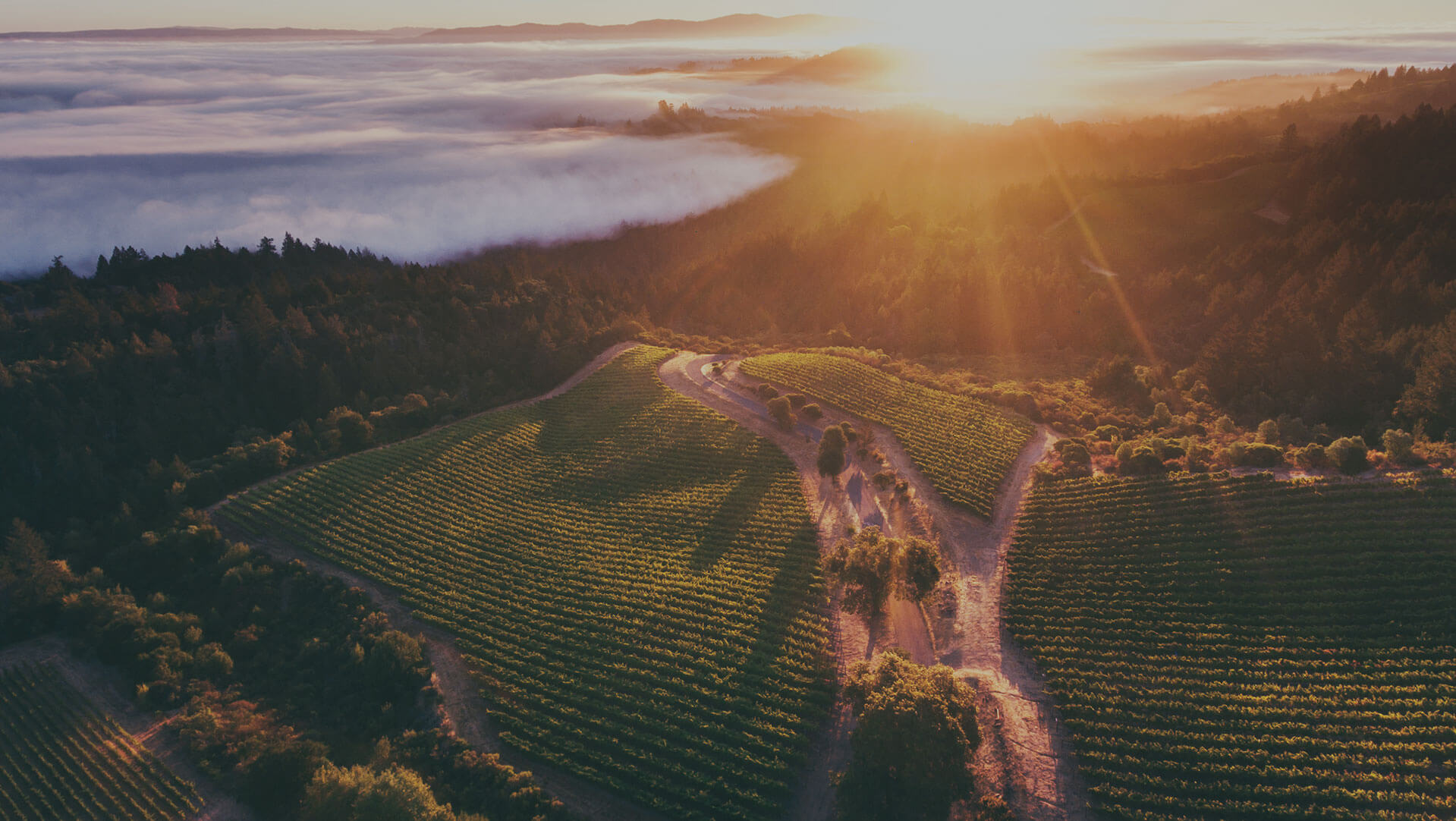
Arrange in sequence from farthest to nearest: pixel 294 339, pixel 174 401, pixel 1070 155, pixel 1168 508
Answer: pixel 1070 155
pixel 294 339
pixel 174 401
pixel 1168 508

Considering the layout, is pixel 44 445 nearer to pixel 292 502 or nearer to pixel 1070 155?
pixel 292 502

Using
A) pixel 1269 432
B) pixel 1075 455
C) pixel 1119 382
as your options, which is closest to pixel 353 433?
pixel 1075 455

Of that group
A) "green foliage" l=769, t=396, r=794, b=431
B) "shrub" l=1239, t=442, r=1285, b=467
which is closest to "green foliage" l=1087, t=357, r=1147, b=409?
"shrub" l=1239, t=442, r=1285, b=467

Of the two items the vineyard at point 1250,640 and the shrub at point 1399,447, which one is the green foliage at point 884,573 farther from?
the shrub at point 1399,447

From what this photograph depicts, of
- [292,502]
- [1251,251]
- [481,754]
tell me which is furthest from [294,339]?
[1251,251]

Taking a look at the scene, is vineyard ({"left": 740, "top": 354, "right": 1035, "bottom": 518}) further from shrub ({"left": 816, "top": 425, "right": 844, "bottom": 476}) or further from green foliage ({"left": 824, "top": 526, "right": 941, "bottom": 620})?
green foliage ({"left": 824, "top": 526, "right": 941, "bottom": 620})

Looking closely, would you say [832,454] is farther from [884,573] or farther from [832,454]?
[884,573]

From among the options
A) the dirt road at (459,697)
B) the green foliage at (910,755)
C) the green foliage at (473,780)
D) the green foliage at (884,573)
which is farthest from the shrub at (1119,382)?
the green foliage at (473,780)
